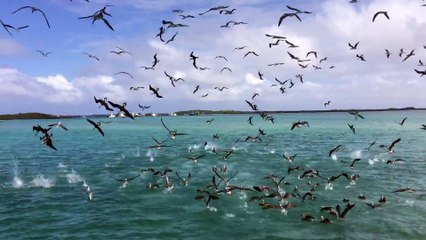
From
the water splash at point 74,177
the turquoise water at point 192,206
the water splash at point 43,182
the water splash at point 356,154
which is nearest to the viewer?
the turquoise water at point 192,206

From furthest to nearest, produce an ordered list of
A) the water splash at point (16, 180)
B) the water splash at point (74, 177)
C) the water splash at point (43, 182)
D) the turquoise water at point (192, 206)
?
1. the water splash at point (74, 177)
2. the water splash at point (16, 180)
3. the water splash at point (43, 182)
4. the turquoise water at point (192, 206)

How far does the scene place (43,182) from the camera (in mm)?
42188

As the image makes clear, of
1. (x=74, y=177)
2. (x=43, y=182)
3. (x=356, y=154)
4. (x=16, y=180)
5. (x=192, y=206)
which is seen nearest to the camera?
(x=192, y=206)

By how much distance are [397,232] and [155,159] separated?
40.7 meters

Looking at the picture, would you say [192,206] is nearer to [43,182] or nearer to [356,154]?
[43,182]

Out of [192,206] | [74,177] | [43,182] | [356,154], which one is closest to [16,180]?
[43,182]

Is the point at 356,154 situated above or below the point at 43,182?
below

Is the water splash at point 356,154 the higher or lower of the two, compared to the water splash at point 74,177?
lower

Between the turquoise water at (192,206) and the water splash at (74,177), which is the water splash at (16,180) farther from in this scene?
the water splash at (74,177)

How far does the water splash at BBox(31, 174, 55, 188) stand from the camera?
4071 cm

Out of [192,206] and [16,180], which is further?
[16,180]

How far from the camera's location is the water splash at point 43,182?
40706mm

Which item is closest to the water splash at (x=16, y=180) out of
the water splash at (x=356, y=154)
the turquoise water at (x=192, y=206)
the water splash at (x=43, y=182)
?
the turquoise water at (x=192, y=206)

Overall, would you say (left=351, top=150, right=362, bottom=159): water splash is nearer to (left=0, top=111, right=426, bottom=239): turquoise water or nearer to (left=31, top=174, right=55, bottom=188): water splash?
(left=0, top=111, right=426, bottom=239): turquoise water
